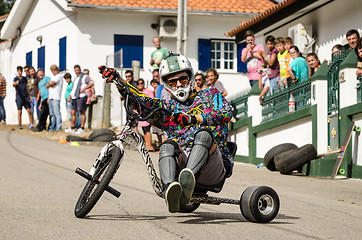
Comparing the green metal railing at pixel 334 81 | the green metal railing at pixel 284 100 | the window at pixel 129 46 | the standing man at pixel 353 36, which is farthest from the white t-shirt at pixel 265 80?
the window at pixel 129 46

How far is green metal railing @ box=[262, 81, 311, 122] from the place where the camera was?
1415 cm

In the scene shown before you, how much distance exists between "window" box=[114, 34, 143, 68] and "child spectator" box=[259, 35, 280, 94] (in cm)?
1477

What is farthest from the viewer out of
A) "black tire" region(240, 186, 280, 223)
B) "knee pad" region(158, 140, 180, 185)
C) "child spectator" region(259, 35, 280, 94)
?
"child spectator" region(259, 35, 280, 94)

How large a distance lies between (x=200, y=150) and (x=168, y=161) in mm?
292

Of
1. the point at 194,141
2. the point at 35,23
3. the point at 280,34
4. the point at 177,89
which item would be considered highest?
the point at 35,23

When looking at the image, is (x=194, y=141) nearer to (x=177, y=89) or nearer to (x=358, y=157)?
(x=177, y=89)

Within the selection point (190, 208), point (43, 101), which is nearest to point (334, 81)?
point (190, 208)

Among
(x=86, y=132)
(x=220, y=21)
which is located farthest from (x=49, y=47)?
(x=86, y=132)

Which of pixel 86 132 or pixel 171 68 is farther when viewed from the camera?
pixel 86 132

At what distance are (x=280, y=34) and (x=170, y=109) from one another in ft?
51.1

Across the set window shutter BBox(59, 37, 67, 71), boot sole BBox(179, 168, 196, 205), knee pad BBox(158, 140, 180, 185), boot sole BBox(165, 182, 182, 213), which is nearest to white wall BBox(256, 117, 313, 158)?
knee pad BBox(158, 140, 180, 185)

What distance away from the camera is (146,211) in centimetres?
752

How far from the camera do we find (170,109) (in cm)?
685

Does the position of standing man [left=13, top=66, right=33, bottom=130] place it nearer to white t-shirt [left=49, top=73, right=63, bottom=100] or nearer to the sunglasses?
white t-shirt [left=49, top=73, right=63, bottom=100]
